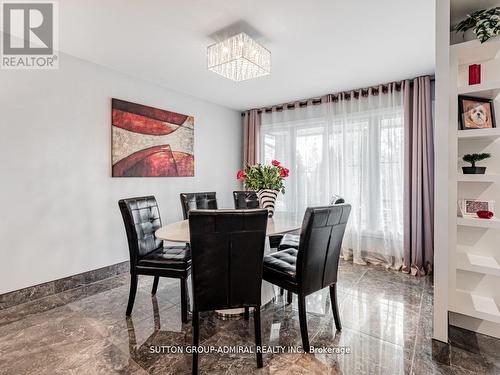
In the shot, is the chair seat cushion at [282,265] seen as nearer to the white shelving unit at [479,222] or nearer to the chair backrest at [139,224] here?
the chair backrest at [139,224]

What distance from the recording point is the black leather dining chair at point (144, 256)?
215cm

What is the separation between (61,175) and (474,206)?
3641mm

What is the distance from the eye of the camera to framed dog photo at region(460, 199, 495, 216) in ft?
6.10

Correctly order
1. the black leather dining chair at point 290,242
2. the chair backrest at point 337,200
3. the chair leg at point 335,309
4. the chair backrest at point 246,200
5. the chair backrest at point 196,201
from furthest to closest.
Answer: the chair backrest at point 246,200 → the chair backrest at point 196,201 → the black leather dining chair at point 290,242 → the chair backrest at point 337,200 → the chair leg at point 335,309

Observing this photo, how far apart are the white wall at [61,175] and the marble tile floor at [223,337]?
15.8 inches

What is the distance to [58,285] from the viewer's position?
2.67m

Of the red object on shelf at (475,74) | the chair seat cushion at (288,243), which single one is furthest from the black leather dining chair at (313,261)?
the red object on shelf at (475,74)

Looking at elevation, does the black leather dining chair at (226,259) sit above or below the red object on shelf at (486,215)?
below

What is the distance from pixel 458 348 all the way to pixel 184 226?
2241mm

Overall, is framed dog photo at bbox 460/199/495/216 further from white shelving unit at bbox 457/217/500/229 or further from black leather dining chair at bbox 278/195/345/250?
black leather dining chair at bbox 278/195/345/250

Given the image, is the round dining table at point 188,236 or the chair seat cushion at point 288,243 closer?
the round dining table at point 188,236

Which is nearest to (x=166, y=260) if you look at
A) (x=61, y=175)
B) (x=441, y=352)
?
(x=61, y=175)

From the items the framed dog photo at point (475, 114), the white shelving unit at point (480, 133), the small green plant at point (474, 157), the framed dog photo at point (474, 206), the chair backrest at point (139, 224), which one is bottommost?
the chair backrest at point (139, 224)

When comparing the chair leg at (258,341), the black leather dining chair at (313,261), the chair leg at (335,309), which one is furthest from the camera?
the chair leg at (335,309)
